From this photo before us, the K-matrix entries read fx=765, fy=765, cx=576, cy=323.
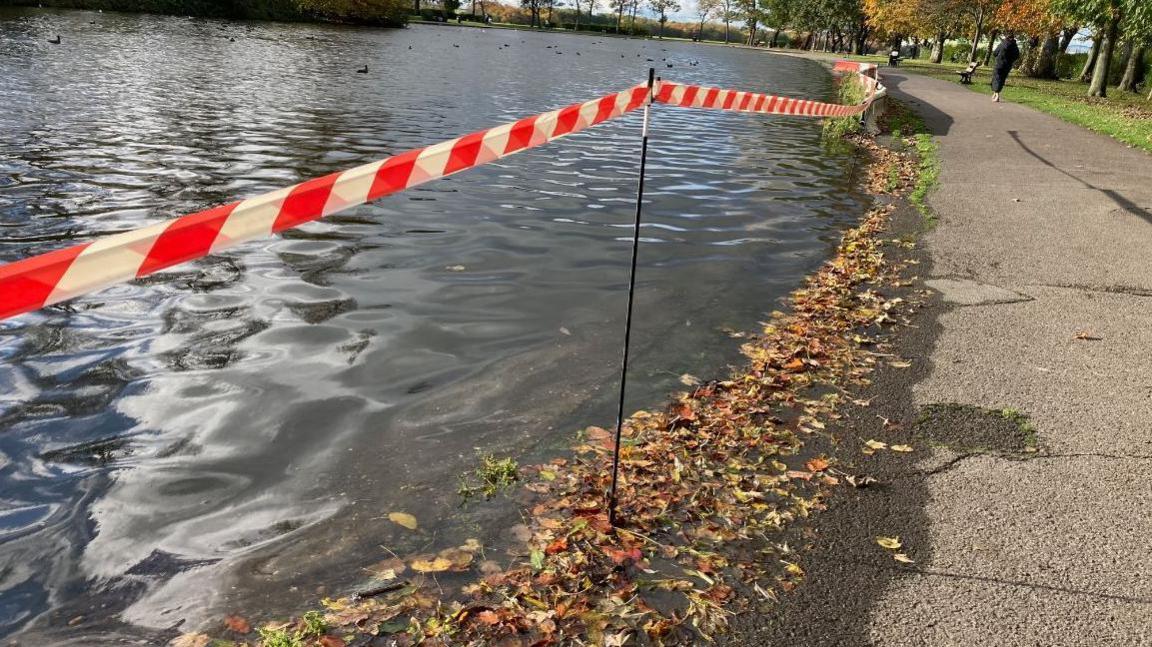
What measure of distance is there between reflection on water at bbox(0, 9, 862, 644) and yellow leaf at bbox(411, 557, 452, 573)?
175 mm

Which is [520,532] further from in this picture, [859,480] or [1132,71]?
[1132,71]

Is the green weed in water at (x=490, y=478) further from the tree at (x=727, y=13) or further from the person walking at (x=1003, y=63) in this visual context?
the tree at (x=727, y=13)

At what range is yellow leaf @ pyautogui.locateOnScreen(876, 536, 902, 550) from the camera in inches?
138

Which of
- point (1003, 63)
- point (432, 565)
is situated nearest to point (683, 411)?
point (432, 565)

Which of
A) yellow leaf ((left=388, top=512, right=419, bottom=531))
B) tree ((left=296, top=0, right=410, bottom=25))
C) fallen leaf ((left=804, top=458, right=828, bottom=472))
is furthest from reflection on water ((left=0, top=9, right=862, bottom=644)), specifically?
tree ((left=296, top=0, right=410, bottom=25))

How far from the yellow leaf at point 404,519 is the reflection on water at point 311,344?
0.05 m

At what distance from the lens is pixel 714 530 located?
366cm

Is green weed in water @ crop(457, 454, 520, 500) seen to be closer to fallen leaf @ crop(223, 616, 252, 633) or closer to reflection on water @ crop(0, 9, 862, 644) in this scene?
reflection on water @ crop(0, 9, 862, 644)

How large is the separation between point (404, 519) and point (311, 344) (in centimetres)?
242

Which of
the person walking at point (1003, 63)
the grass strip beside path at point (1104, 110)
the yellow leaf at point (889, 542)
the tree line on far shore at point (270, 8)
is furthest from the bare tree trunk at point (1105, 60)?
the tree line on far shore at point (270, 8)

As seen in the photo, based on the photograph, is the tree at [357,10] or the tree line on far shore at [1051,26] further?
the tree at [357,10]

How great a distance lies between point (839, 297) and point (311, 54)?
3480cm

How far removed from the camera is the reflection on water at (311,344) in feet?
12.0

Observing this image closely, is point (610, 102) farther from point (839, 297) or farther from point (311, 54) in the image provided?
point (311, 54)
